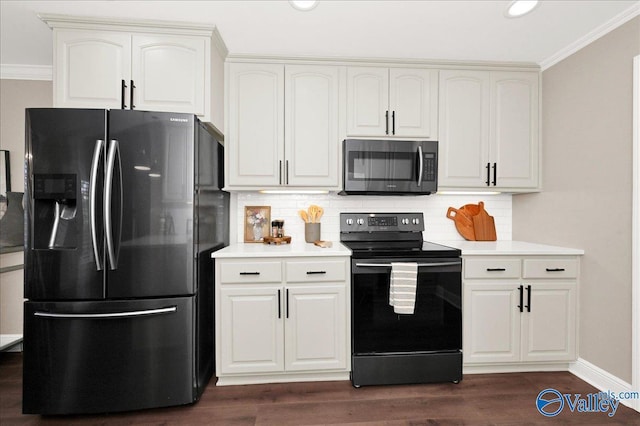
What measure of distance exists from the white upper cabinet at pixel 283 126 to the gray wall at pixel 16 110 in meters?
1.76

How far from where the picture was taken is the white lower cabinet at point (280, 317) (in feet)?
6.75

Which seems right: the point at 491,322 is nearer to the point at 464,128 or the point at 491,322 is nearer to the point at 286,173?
the point at 464,128

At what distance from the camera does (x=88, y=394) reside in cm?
174

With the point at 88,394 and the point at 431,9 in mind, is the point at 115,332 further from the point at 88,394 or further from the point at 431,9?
the point at 431,9

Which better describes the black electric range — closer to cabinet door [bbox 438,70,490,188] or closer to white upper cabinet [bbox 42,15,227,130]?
cabinet door [bbox 438,70,490,188]

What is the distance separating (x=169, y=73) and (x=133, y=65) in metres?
0.23

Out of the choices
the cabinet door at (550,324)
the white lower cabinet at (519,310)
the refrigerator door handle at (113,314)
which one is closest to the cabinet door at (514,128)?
the white lower cabinet at (519,310)

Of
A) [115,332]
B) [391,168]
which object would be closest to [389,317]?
[391,168]

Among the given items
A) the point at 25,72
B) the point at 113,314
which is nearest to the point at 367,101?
the point at 113,314

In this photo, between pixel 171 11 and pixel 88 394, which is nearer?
pixel 88 394

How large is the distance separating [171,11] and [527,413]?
3302 mm

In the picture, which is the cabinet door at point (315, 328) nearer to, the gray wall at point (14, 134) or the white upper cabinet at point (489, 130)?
the white upper cabinet at point (489, 130)

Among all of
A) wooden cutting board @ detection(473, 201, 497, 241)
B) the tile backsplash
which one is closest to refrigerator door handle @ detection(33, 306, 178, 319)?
the tile backsplash

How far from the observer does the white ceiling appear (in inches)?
72.6
